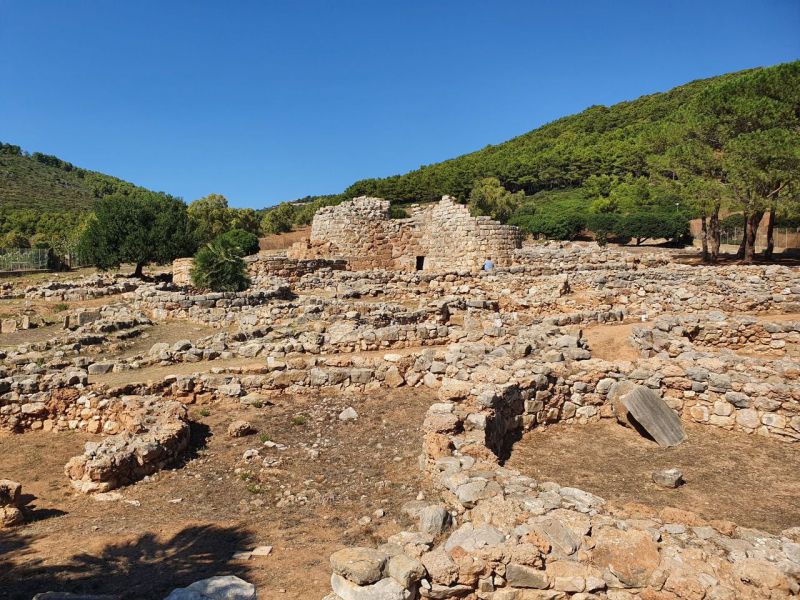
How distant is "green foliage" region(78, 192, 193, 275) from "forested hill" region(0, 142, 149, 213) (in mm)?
45871

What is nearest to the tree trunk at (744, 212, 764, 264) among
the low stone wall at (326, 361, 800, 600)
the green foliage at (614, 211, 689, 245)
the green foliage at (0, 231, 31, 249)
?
the green foliage at (614, 211, 689, 245)

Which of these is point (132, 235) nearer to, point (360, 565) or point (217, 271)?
point (217, 271)

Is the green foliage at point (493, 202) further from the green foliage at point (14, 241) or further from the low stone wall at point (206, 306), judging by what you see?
the green foliage at point (14, 241)

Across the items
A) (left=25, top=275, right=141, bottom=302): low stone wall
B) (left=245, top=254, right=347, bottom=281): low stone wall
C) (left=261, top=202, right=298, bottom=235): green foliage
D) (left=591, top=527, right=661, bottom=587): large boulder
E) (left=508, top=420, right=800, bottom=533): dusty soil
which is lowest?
(left=508, top=420, right=800, bottom=533): dusty soil

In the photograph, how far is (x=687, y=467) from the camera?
6941 mm

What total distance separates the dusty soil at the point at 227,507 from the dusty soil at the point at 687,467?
194cm

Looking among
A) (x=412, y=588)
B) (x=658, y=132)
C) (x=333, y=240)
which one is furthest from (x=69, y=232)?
(x=412, y=588)

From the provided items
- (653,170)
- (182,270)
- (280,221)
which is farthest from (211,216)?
(653,170)

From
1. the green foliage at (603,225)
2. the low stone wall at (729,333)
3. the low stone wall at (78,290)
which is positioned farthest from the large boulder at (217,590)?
the green foliage at (603,225)

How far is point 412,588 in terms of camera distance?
3.85m

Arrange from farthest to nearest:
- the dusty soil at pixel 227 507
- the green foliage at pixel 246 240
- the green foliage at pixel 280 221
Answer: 1. the green foliage at pixel 280 221
2. the green foliage at pixel 246 240
3. the dusty soil at pixel 227 507

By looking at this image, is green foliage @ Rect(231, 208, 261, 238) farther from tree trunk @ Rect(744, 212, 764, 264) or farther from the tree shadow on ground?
the tree shadow on ground

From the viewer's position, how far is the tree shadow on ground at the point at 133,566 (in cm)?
413

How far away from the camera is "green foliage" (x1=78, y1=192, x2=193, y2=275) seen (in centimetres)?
2964
